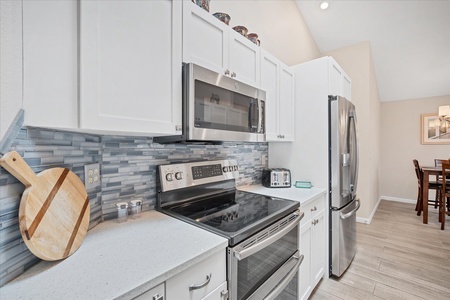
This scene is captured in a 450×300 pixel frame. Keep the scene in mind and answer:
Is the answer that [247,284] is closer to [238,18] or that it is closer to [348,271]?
[348,271]

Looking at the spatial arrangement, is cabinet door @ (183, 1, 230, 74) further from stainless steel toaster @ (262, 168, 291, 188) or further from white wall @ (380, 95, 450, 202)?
white wall @ (380, 95, 450, 202)

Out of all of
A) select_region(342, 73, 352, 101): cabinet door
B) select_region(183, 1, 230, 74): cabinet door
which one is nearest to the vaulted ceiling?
select_region(342, 73, 352, 101): cabinet door

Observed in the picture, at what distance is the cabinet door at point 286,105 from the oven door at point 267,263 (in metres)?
0.91

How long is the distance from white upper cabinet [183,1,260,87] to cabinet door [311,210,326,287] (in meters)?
1.33

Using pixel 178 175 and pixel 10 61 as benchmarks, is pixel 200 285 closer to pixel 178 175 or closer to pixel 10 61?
pixel 178 175

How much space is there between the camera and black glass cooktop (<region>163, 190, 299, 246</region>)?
1.01 metres

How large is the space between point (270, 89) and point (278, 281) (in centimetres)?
146

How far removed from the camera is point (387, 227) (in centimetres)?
326

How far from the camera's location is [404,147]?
4.72 meters

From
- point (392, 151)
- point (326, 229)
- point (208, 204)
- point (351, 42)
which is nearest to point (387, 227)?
point (326, 229)

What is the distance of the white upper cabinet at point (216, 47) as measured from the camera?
1.15m

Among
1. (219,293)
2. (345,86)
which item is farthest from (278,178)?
(345,86)

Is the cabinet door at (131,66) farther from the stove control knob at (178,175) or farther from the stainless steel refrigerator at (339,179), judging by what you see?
the stainless steel refrigerator at (339,179)

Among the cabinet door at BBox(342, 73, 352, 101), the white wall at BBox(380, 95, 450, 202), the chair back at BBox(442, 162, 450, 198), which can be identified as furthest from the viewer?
the white wall at BBox(380, 95, 450, 202)
